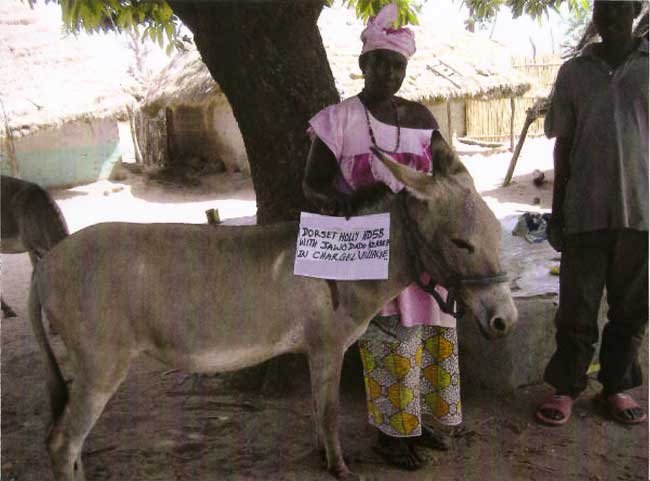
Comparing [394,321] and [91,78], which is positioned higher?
[91,78]

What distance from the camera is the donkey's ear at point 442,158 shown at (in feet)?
8.36

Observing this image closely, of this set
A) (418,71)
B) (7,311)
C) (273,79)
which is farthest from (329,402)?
(418,71)

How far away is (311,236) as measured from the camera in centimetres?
270

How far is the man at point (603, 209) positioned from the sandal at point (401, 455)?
85 cm

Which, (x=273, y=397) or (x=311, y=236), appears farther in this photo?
(x=273, y=397)

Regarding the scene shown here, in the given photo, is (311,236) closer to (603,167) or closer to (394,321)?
(394,321)

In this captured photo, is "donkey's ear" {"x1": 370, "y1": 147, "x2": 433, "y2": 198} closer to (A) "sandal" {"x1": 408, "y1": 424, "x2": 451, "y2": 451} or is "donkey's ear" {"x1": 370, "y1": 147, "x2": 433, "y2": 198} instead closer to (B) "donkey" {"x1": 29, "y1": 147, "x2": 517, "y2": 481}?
(B) "donkey" {"x1": 29, "y1": 147, "x2": 517, "y2": 481}

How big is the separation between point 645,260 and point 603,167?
0.53 m

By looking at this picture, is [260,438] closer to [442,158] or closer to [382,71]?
[442,158]

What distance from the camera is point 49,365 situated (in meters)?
2.74

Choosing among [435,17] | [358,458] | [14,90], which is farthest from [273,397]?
[435,17]

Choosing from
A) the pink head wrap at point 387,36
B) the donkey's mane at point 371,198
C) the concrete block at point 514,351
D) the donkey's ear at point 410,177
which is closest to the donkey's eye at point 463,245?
the donkey's ear at point 410,177

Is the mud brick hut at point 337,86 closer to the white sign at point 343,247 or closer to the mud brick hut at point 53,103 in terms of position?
the mud brick hut at point 53,103

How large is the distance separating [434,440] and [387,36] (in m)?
1.99
